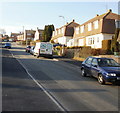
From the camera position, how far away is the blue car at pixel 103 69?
34.4 ft

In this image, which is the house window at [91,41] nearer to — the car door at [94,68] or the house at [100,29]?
the house at [100,29]

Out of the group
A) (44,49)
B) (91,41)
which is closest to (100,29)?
(91,41)

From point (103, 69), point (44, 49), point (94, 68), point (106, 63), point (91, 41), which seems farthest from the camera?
point (91, 41)

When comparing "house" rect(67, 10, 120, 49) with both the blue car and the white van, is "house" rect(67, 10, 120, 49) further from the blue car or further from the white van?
the blue car

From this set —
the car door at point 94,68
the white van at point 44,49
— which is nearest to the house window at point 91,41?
the white van at point 44,49

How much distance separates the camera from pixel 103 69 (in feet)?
36.5

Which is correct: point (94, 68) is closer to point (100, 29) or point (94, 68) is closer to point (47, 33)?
point (100, 29)

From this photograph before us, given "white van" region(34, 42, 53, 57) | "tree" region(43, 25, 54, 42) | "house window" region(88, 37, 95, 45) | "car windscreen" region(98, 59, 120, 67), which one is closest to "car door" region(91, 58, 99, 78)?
"car windscreen" region(98, 59, 120, 67)

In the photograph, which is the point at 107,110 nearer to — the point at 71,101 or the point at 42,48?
the point at 71,101

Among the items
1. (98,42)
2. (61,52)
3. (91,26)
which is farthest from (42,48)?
(91,26)

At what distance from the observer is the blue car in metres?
10.5

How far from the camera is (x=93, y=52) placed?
29.5 metres

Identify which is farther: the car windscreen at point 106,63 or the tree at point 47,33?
the tree at point 47,33

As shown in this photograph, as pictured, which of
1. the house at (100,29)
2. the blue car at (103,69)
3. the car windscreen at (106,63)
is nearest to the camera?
the blue car at (103,69)
